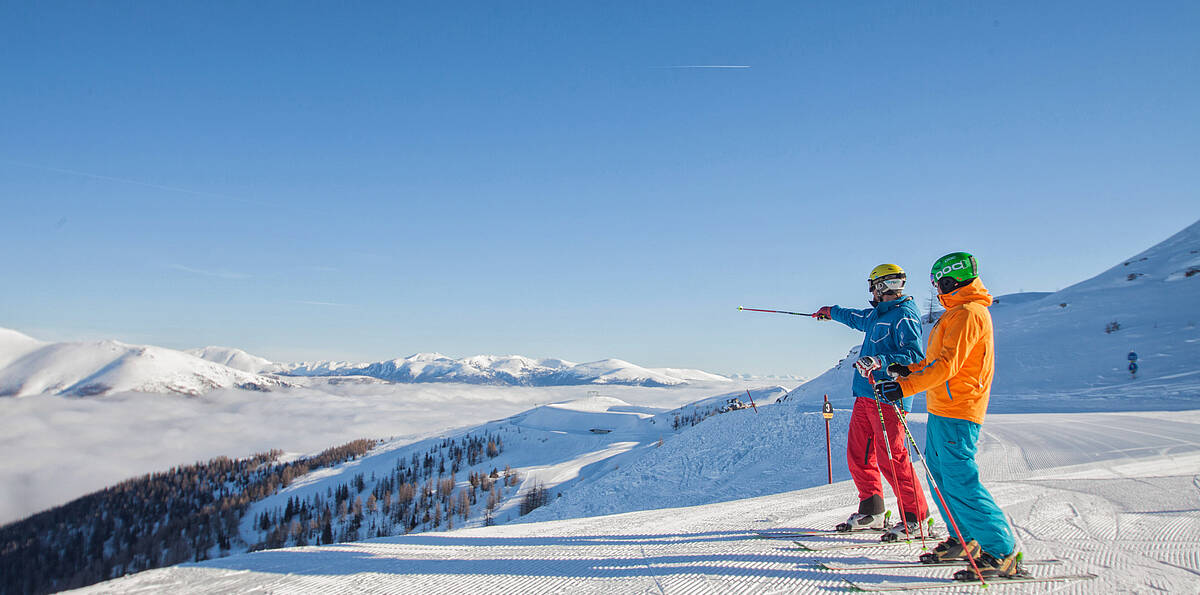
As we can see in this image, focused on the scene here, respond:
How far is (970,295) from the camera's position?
11.1ft

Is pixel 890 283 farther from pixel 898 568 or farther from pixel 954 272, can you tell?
pixel 898 568

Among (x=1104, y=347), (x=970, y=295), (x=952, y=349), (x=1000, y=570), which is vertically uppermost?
(x=970, y=295)

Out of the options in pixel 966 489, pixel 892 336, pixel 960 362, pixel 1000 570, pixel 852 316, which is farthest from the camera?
pixel 852 316

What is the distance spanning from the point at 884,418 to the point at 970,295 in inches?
63.3

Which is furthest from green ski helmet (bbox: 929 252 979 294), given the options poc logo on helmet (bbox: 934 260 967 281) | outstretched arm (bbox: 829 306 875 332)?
outstretched arm (bbox: 829 306 875 332)

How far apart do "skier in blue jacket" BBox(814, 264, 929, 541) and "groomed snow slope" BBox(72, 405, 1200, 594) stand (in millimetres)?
369

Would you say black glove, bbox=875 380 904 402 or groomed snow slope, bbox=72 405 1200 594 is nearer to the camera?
groomed snow slope, bbox=72 405 1200 594

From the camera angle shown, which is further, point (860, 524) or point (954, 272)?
point (860, 524)

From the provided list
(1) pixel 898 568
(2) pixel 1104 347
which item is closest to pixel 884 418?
(1) pixel 898 568

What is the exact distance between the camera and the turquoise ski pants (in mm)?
3213

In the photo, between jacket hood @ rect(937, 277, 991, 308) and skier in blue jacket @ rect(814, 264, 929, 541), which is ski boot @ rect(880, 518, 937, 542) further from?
jacket hood @ rect(937, 277, 991, 308)

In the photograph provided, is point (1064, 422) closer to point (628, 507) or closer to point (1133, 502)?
point (1133, 502)

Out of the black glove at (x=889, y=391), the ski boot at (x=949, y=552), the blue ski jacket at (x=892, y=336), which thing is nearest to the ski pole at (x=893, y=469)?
the blue ski jacket at (x=892, y=336)

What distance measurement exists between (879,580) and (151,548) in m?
113
